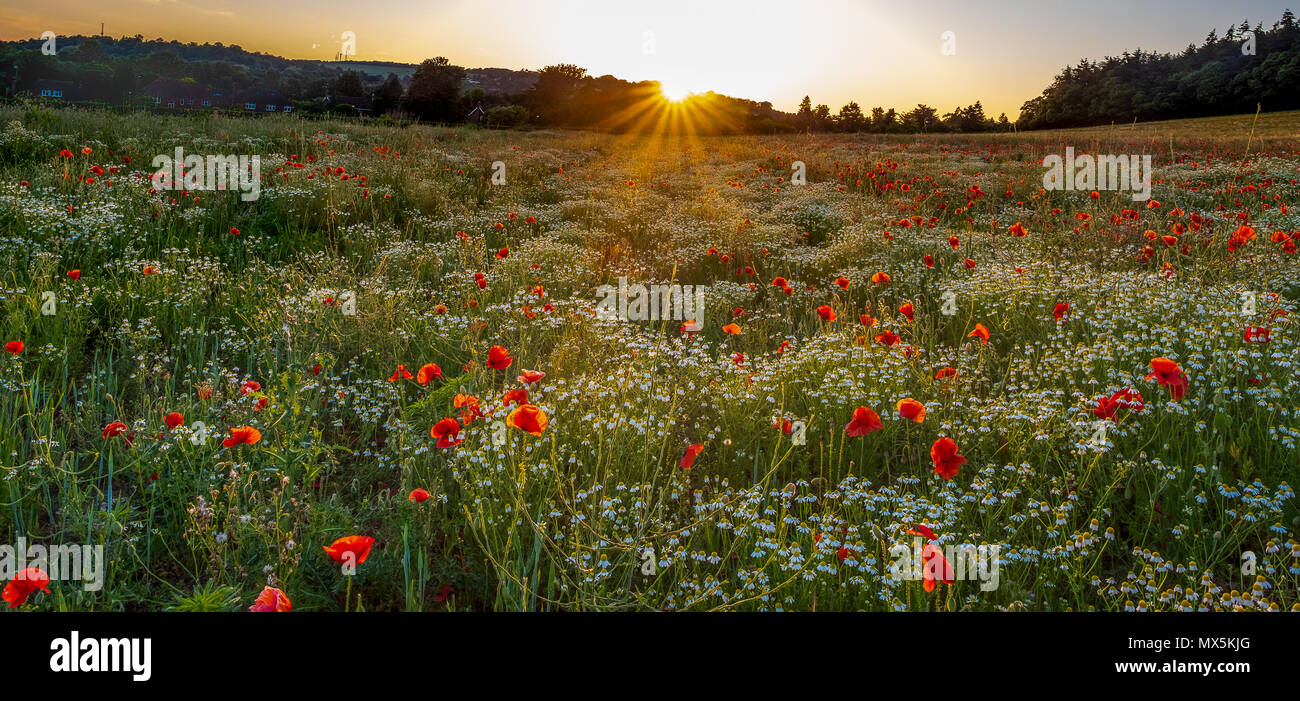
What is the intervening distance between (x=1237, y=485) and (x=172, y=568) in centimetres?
469

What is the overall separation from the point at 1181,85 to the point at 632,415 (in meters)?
45.3

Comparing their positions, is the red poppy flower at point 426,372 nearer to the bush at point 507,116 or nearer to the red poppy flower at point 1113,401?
the red poppy flower at point 1113,401

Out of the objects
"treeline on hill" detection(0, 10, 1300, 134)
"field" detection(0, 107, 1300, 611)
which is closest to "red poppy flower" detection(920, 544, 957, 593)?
"field" detection(0, 107, 1300, 611)

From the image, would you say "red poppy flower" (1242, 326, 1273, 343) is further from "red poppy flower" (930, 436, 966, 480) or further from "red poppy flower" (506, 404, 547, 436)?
"red poppy flower" (506, 404, 547, 436)

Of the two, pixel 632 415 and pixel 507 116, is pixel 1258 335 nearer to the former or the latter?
pixel 632 415

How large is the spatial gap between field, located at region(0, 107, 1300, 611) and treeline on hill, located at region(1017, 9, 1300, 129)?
27720mm

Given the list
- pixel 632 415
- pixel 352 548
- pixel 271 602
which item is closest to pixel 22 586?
pixel 271 602

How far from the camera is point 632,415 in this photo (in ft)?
11.7

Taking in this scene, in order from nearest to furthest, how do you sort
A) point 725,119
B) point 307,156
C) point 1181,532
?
point 1181,532
point 307,156
point 725,119

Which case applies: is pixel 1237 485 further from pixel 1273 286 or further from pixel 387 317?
pixel 387 317

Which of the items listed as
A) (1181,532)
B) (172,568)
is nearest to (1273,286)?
(1181,532)

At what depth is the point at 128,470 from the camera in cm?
341

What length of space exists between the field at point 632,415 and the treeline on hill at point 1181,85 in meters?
27.7

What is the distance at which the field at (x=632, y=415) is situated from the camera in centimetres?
260
